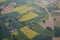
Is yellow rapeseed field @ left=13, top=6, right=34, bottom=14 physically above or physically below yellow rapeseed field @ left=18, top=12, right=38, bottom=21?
above

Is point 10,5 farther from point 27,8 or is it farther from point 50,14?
point 50,14

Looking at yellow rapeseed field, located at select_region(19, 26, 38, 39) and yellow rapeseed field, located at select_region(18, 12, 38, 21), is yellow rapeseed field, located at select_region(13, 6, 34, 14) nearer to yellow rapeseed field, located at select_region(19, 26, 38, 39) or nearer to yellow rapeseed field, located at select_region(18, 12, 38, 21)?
yellow rapeseed field, located at select_region(18, 12, 38, 21)

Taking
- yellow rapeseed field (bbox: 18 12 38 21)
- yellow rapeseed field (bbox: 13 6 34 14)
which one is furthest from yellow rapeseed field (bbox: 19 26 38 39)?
yellow rapeseed field (bbox: 13 6 34 14)

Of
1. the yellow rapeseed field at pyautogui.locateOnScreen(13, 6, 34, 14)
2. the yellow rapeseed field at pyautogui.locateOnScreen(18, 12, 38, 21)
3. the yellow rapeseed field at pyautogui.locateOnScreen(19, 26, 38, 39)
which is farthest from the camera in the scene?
the yellow rapeseed field at pyautogui.locateOnScreen(13, 6, 34, 14)

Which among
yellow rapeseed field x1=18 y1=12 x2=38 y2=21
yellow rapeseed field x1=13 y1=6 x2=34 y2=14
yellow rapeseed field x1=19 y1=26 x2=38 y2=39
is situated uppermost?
yellow rapeseed field x1=13 y1=6 x2=34 y2=14

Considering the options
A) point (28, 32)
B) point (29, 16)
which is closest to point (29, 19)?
point (29, 16)

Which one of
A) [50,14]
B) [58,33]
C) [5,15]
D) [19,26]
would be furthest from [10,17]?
[58,33]

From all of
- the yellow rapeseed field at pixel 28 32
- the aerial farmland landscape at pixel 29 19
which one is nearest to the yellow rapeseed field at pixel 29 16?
the aerial farmland landscape at pixel 29 19

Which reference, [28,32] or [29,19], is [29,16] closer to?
[29,19]
